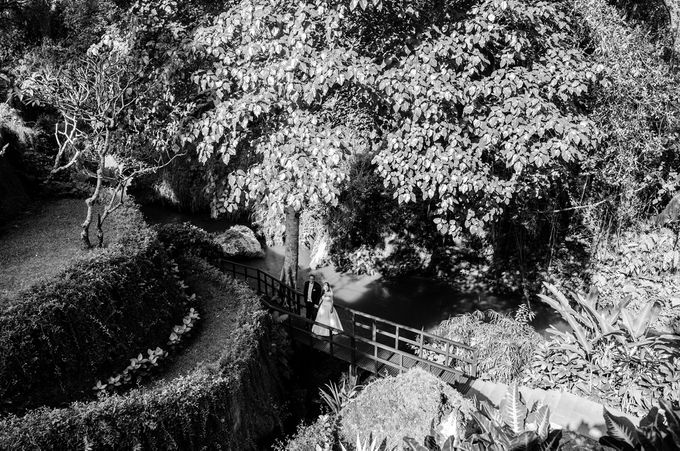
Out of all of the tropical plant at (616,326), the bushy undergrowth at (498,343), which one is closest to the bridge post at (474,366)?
the bushy undergrowth at (498,343)

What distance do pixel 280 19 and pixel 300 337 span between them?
5.91m

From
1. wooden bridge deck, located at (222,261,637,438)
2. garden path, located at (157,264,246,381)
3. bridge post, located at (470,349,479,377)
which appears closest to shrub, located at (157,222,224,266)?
garden path, located at (157,264,246,381)

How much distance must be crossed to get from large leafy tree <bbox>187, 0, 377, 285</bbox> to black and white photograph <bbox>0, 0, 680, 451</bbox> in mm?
57

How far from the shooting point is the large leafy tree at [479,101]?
9008 mm

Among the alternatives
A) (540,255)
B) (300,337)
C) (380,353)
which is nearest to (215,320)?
(300,337)

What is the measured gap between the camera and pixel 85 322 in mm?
7270

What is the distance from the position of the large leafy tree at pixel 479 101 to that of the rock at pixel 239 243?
8.74 meters

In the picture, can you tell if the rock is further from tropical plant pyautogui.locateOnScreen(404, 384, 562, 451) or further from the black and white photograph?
tropical plant pyautogui.locateOnScreen(404, 384, 562, 451)

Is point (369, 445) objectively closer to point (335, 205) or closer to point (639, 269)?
point (335, 205)

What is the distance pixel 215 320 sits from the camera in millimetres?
9273

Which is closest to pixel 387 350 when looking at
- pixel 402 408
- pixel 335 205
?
pixel 402 408

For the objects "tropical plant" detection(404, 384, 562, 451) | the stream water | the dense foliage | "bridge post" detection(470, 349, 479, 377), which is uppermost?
the dense foliage

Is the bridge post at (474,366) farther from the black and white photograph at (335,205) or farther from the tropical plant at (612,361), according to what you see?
the tropical plant at (612,361)

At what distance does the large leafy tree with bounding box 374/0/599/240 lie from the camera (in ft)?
29.6
